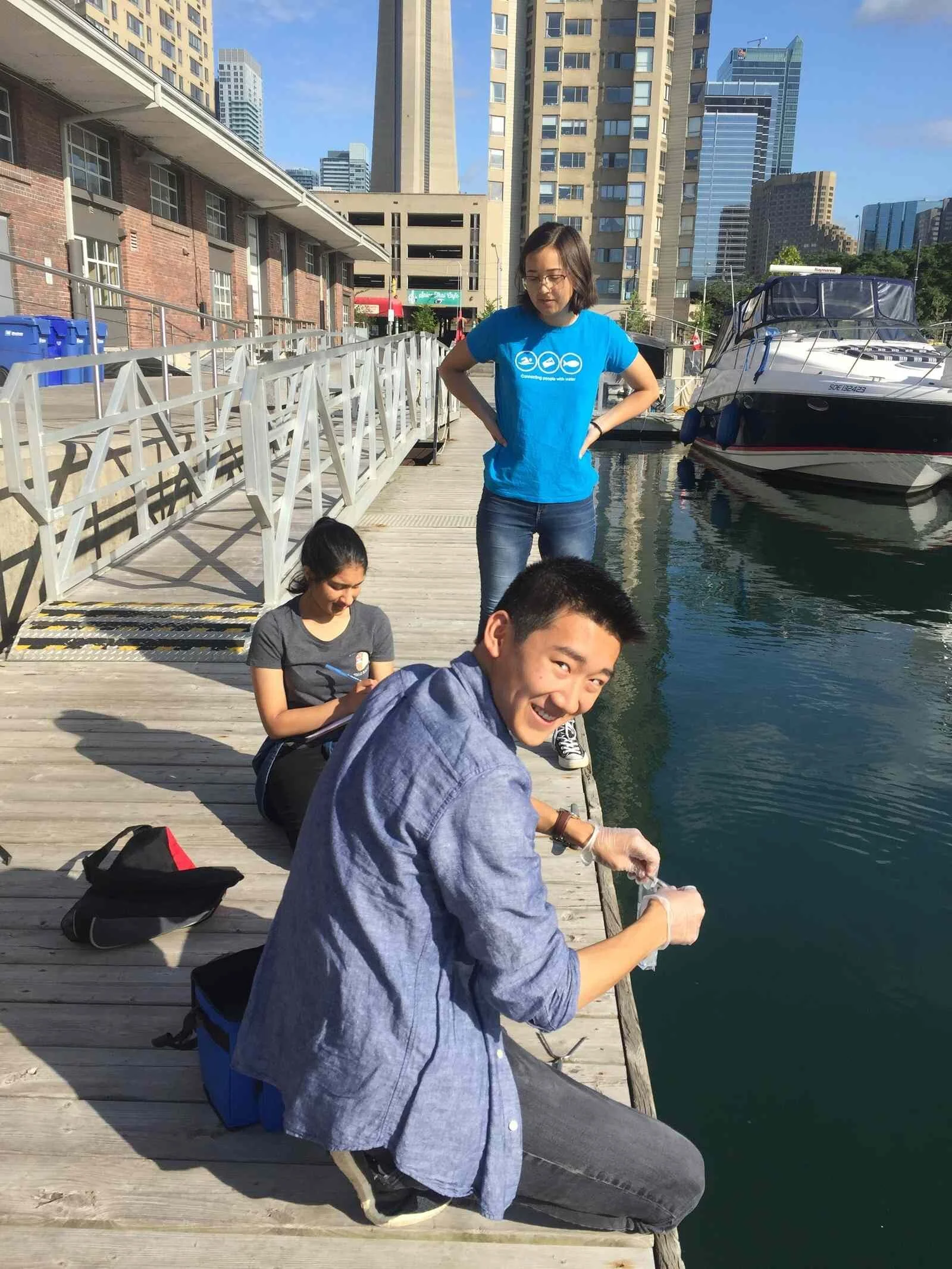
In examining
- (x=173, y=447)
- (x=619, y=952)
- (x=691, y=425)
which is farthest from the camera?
(x=691, y=425)

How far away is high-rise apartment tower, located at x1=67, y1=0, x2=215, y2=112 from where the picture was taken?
7281cm

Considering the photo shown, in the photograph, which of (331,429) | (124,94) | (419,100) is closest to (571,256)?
(331,429)

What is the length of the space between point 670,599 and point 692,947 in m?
6.41

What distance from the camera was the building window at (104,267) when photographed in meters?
16.2

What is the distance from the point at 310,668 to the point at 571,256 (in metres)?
1.75

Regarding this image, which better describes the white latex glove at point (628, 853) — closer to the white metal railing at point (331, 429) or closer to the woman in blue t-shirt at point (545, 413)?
the woman in blue t-shirt at point (545, 413)

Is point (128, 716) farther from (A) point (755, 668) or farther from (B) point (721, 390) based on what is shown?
(B) point (721, 390)

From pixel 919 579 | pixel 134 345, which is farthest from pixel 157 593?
pixel 134 345

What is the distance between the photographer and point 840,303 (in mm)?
18141

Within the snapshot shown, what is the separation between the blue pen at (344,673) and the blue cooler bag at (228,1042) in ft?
4.54

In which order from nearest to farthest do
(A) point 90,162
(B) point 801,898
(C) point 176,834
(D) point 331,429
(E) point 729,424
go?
(C) point 176,834 < (B) point 801,898 < (D) point 331,429 < (A) point 90,162 < (E) point 729,424

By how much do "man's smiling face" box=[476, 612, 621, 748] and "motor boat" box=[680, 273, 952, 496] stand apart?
1601 centimetres

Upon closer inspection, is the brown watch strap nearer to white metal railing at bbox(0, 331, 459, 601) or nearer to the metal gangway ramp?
the metal gangway ramp

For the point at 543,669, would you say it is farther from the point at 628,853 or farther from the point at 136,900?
the point at 136,900
